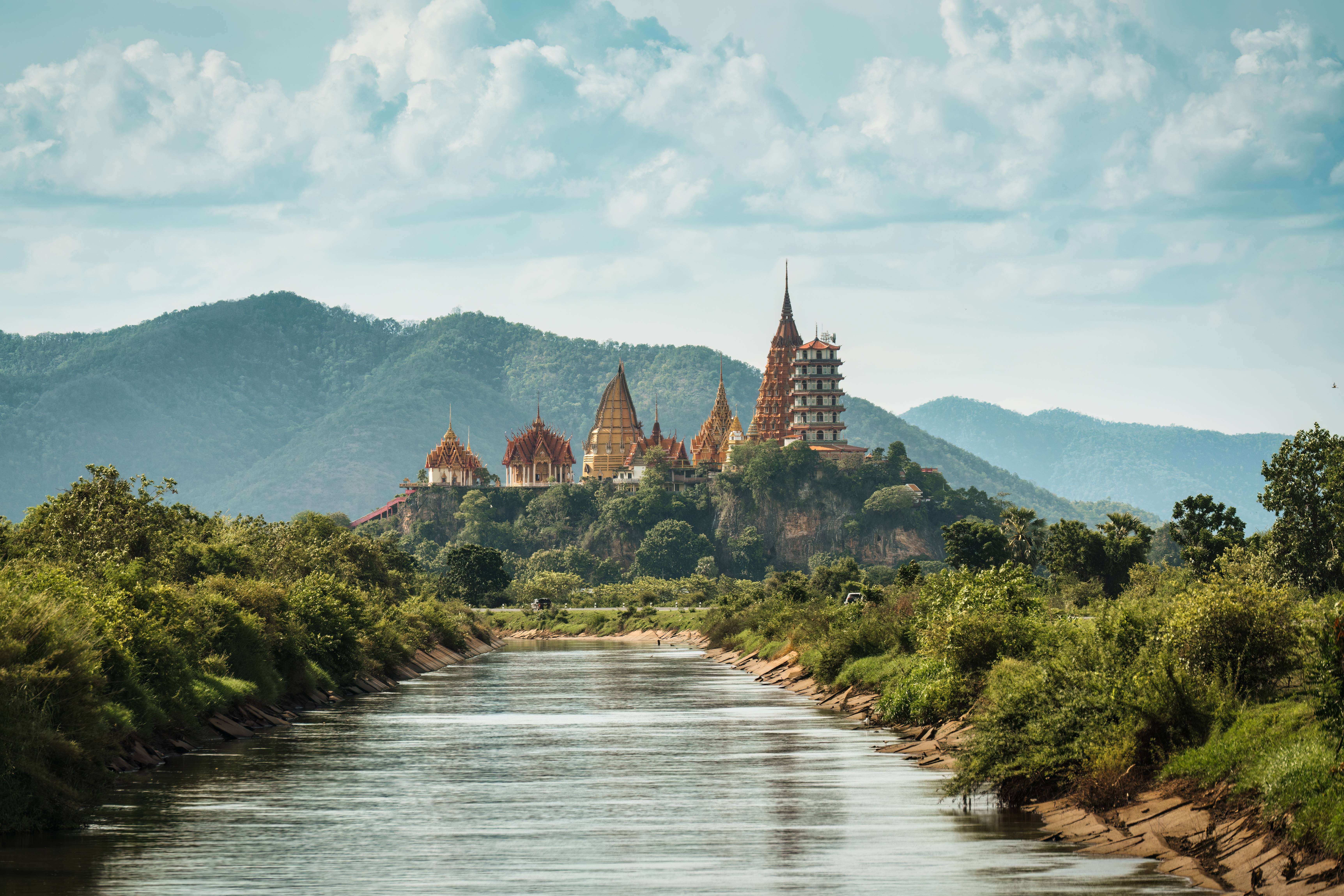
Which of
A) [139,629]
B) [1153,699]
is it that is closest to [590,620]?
[139,629]

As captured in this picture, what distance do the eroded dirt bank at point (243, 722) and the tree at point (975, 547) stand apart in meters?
53.4

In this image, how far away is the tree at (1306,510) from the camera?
2717 inches

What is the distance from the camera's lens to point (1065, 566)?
330ft

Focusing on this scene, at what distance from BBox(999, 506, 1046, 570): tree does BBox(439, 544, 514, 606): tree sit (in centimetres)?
5800

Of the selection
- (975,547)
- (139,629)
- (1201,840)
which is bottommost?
(1201,840)

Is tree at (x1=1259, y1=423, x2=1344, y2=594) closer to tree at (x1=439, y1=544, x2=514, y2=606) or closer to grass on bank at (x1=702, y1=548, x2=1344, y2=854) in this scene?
grass on bank at (x1=702, y1=548, x2=1344, y2=854)

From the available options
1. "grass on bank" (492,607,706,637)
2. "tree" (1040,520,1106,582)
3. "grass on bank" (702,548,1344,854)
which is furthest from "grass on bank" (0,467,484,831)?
"grass on bank" (492,607,706,637)

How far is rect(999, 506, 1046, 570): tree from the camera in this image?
120m

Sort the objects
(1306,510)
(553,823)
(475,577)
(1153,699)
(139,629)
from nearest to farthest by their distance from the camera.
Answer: (1153,699)
(553,823)
(139,629)
(1306,510)
(475,577)

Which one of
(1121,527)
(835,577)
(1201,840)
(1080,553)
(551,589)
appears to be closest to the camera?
(1201,840)

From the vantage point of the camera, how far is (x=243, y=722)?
48250 mm

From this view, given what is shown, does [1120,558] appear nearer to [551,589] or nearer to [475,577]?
[475,577]

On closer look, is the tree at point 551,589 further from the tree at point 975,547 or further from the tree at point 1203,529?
the tree at point 1203,529

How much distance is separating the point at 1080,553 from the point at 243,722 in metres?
64.3
